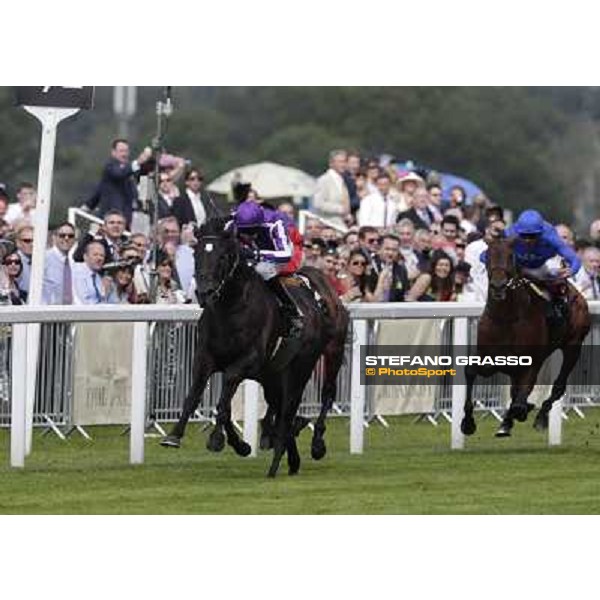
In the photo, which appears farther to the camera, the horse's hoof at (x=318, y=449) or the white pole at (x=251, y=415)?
the white pole at (x=251, y=415)

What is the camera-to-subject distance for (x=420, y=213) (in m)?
26.0

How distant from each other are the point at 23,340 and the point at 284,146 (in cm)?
4531

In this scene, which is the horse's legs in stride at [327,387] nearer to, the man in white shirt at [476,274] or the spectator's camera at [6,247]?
the spectator's camera at [6,247]

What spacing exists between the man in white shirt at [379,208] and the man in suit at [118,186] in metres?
3.30

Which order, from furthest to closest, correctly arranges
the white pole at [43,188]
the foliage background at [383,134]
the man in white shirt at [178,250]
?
the foliage background at [383,134]
the man in white shirt at [178,250]
the white pole at [43,188]

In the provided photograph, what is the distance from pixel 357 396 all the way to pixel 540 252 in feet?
5.68

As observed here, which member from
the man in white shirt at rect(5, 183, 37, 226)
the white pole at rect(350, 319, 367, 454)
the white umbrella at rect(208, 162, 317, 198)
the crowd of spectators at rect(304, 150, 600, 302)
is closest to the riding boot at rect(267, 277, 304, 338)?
the white pole at rect(350, 319, 367, 454)

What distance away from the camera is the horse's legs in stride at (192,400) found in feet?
Answer: 51.6

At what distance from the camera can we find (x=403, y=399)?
19.6m

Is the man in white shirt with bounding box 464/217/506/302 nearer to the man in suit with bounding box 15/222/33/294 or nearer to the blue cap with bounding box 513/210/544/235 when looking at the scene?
the blue cap with bounding box 513/210/544/235

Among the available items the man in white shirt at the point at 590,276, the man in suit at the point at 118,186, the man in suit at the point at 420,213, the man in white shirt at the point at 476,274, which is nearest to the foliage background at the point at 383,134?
the man in suit at the point at 420,213

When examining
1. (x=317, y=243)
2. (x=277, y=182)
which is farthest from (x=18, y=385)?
(x=277, y=182)

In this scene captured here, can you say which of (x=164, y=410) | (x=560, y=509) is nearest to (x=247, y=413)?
(x=164, y=410)

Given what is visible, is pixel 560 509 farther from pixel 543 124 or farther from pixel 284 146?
pixel 284 146
